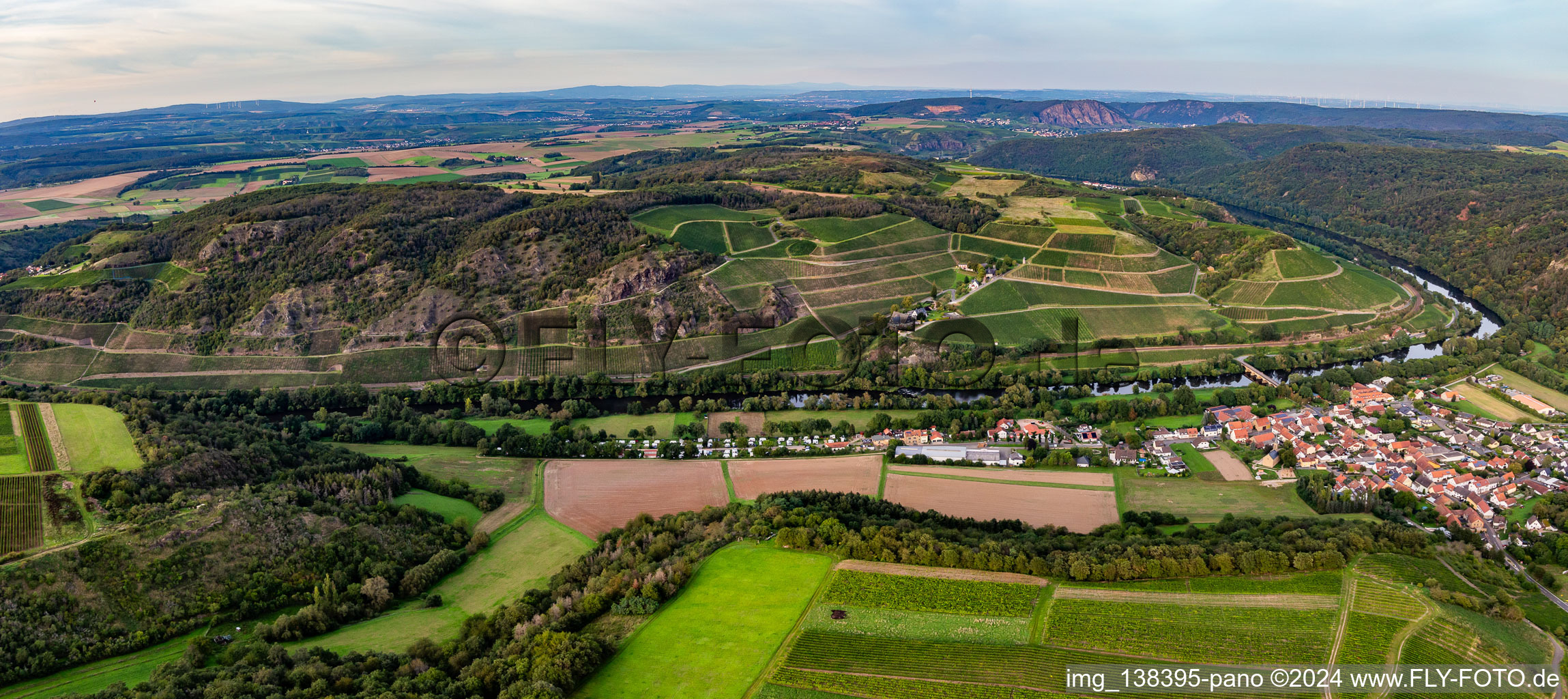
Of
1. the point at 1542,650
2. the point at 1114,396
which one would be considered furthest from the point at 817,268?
the point at 1542,650

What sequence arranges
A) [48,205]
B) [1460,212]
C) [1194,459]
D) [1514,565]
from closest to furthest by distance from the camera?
[1514,565]
[1194,459]
[1460,212]
[48,205]

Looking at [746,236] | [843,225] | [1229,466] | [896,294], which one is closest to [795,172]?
[843,225]

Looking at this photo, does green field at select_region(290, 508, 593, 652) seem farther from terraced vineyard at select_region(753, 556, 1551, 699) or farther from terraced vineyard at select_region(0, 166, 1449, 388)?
terraced vineyard at select_region(0, 166, 1449, 388)

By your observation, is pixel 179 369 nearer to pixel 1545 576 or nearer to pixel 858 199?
pixel 858 199

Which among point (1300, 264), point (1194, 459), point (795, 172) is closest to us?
point (1194, 459)

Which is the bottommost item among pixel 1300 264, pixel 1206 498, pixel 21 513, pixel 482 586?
pixel 482 586

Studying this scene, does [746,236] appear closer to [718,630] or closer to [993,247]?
[993,247]

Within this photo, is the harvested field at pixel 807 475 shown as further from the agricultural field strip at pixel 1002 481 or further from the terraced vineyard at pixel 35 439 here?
the terraced vineyard at pixel 35 439
